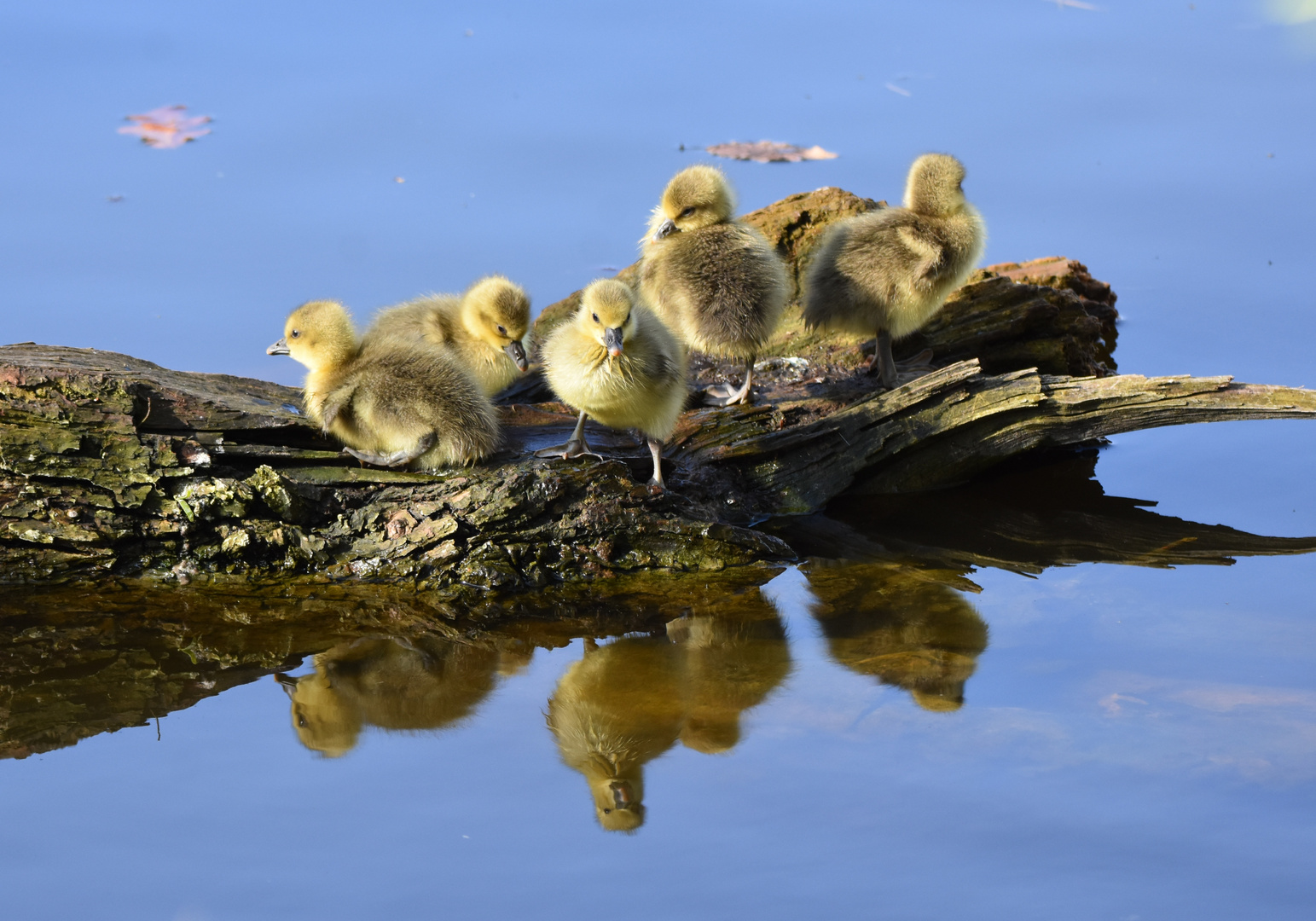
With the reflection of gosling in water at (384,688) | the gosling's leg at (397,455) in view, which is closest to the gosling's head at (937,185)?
the gosling's leg at (397,455)

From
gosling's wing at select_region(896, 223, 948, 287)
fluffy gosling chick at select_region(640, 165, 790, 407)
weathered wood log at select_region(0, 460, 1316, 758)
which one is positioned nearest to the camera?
weathered wood log at select_region(0, 460, 1316, 758)

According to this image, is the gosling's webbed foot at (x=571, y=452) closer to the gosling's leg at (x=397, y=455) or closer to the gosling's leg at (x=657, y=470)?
the gosling's leg at (x=657, y=470)

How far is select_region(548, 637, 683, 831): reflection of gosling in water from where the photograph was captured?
3.51 metres

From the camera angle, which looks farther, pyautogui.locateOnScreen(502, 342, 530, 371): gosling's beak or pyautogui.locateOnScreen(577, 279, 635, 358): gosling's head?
pyautogui.locateOnScreen(502, 342, 530, 371): gosling's beak

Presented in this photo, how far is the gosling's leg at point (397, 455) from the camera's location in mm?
4785

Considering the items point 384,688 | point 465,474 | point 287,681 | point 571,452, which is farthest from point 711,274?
point 287,681

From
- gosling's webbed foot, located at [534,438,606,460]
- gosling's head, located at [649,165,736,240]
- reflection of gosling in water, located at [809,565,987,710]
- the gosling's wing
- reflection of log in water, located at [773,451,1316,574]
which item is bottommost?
reflection of gosling in water, located at [809,565,987,710]

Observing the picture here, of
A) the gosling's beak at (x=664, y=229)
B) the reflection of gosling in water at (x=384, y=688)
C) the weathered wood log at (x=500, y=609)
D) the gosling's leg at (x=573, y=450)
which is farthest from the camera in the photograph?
the gosling's beak at (x=664, y=229)

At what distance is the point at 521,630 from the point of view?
4453 millimetres

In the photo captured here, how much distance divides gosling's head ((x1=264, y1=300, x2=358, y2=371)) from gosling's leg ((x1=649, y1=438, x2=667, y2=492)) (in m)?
1.28

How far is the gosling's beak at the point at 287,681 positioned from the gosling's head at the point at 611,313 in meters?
1.61

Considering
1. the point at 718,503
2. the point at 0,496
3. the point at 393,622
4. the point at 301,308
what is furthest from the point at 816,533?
the point at 0,496

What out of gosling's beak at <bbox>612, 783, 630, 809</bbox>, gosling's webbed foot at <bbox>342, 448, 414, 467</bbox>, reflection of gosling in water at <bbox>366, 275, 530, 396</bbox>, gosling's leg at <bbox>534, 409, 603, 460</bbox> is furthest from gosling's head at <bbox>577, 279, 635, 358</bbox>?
gosling's beak at <bbox>612, 783, 630, 809</bbox>

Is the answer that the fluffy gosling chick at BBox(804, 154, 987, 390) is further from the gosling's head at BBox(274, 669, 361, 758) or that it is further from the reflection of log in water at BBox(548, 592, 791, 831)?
the gosling's head at BBox(274, 669, 361, 758)
